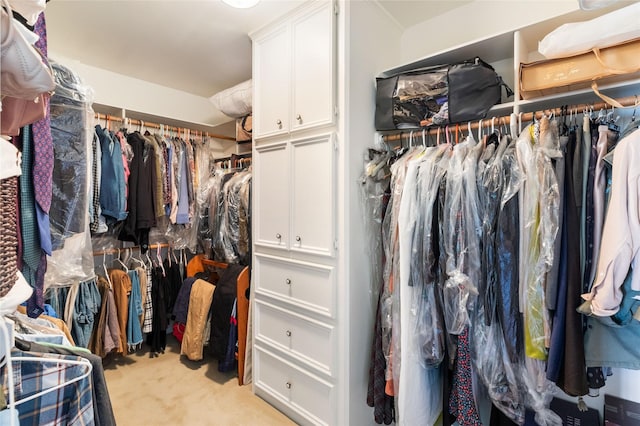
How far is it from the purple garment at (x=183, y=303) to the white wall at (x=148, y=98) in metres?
1.55

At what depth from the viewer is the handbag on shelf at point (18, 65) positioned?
0.51 metres

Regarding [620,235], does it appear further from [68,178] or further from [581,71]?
[68,178]

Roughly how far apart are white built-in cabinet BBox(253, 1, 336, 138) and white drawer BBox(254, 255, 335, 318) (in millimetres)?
799

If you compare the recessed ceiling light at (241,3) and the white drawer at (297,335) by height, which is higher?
the recessed ceiling light at (241,3)

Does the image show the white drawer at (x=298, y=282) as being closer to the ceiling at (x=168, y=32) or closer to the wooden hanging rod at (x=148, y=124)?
the ceiling at (x=168, y=32)

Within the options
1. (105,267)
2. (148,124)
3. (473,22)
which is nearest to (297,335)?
(105,267)

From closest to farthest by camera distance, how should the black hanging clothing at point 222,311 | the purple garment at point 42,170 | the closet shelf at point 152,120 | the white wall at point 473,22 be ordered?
the purple garment at point 42,170
the white wall at point 473,22
the black hanging clothing at point 222,311
the closet shelf at point 152,120

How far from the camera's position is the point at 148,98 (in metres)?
3.03

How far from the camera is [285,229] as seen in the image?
77.3 inches

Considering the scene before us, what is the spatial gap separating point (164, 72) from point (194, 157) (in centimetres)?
76

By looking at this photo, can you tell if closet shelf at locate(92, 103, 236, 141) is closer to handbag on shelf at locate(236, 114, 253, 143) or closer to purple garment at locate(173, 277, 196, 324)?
handbag on shelf at locate(236, 114, 253, 143)

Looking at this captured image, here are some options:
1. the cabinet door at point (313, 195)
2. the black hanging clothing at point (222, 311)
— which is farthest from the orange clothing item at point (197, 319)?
the cabinet door at point (313, 195)

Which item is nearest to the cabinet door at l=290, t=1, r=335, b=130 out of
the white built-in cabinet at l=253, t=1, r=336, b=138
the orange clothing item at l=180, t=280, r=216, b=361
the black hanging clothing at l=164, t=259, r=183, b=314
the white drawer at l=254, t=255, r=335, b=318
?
the white built-in cabinet at l=253, t=1, r=336, b=138

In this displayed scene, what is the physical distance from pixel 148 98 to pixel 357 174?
2.38 m
